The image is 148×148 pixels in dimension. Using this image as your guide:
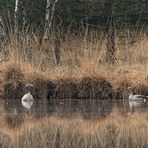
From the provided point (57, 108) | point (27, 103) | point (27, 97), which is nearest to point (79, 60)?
point (27, 97)

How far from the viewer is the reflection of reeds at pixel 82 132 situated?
888 centimetres

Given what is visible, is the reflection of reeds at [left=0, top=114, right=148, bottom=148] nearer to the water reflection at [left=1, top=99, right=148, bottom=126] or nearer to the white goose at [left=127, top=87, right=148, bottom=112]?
the water reflection at [left=1, top=99, right=148, bottom=126]

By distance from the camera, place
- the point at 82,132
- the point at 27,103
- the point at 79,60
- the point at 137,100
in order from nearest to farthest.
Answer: the point at 82,132, the point at 27,103, the point at 137,100, the point at 79,60

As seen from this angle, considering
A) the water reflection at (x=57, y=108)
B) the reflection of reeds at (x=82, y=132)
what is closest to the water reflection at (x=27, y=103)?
the water reflection at (x=57, y=108)

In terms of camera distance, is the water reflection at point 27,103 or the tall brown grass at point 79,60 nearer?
the water reflection at point 27,103

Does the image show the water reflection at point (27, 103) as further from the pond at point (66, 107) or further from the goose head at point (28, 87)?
the goose head at point (28, 87)

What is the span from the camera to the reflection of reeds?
888 centimetres

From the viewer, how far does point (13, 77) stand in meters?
16.0

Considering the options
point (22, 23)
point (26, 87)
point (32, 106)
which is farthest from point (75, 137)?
point (22, 23)

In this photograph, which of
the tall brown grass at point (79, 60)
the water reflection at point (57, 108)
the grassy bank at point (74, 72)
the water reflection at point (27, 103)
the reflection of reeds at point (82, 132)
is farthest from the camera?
the tall brown grass at point (79, 60)

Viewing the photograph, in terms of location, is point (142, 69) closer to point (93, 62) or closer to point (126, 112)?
point (93, 62)

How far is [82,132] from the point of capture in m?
10.0

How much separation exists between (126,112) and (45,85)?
3789 millimetres

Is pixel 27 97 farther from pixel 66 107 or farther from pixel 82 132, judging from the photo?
pixel 82 132
